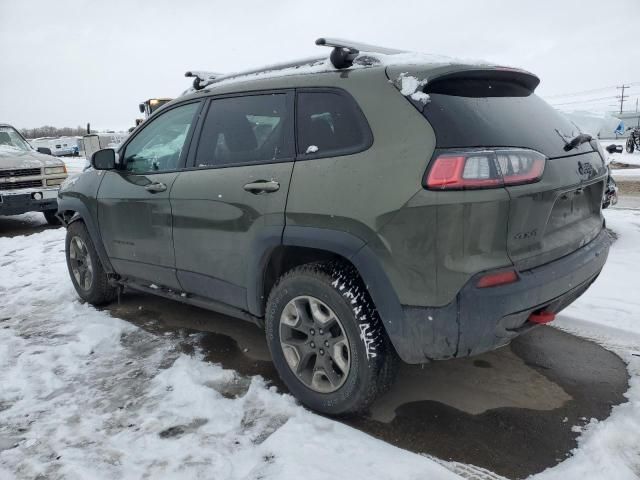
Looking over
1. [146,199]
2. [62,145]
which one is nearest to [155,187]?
[146,199]

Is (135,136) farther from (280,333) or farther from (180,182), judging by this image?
(280,333)

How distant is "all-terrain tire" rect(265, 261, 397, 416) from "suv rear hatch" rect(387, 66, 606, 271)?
0.71 m

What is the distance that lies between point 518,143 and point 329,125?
0.93m

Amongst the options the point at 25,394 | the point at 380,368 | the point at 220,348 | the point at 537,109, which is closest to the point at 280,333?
the point at 380,368

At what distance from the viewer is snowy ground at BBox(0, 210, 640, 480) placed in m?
2.21

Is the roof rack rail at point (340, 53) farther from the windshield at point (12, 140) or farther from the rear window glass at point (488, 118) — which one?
the windshield at point (12, 140)

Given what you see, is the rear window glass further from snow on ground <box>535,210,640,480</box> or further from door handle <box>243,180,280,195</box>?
snow on ground <box>535,210,640,480</box>

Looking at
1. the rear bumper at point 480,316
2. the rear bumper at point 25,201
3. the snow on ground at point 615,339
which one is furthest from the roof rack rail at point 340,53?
the rear bumper at point 25,201

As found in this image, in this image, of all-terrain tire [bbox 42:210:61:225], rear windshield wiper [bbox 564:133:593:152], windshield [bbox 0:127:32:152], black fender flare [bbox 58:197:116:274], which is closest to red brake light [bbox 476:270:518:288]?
rear windshield wiper [bbox 564:133:593:152]

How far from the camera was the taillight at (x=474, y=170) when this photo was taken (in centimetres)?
207

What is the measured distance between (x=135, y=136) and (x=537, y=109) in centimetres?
295

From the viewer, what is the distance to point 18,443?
2.50m

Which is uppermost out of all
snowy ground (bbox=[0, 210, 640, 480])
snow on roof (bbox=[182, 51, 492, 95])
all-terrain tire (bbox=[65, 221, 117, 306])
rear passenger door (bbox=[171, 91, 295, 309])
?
snow on roof (bbox=[182, 51, 492, 95])

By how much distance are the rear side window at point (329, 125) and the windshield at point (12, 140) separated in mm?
9106
